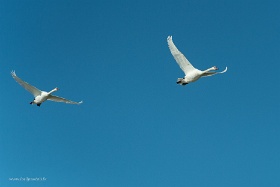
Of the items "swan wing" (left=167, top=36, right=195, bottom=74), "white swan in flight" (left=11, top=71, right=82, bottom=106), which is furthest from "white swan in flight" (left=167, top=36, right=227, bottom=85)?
"white swan in flight" (left=11, top=71, right=82, bottom=106)

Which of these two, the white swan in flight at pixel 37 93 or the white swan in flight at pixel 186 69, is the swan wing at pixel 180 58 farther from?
the white swan in flight at pixel 37 93

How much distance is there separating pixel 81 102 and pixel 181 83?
18.2m

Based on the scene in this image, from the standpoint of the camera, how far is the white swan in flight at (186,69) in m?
60.8

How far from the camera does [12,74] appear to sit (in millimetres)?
72750

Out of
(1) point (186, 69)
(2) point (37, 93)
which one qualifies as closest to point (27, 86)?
(2) point (37, 93)

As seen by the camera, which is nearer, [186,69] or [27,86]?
[186,69]

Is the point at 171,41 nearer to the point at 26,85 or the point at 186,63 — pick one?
the point at 186,63

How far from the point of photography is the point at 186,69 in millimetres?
62250

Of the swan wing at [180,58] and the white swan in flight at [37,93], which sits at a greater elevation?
the white swan in flight at [37,93]

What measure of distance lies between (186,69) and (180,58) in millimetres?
1545

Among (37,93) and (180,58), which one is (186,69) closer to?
(180,58)

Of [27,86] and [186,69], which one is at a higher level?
[27,86]

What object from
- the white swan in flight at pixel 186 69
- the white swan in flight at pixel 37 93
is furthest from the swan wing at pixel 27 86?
the white swan in flight at pixel 186 69

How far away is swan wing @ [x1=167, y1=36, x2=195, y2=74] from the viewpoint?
6062 cm
